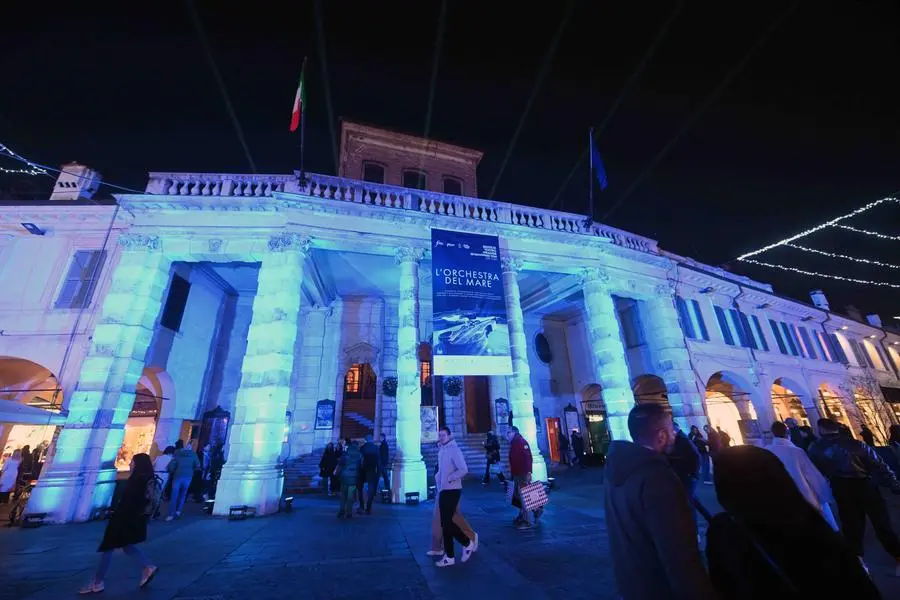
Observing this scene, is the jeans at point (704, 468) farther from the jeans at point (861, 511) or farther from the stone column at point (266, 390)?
the stone column at point (266, 390)

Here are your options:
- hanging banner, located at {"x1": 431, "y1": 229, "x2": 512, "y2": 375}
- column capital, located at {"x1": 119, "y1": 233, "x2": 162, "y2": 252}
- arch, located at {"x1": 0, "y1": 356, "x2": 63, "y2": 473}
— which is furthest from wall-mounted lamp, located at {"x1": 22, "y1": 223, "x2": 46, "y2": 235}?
hanging banner, located at {"x1": 431, "y1": 229, "x2": 512, "y2": 375}

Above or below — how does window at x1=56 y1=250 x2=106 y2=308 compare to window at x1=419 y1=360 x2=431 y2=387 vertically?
above

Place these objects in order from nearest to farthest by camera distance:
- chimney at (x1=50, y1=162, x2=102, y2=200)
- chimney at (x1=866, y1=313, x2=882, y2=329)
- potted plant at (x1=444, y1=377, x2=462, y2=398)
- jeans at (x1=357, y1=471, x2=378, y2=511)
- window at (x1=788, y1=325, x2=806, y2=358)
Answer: jeans at (x1=357, y1=471, x2=378, y2=511) → chimney at (x1=50, y1=162, x2=102, y2=200) → potted plant at (x1=444, y1=377, x2=462, y2=398) → window at (x1=788, y1=325, x2=806, y2=358) → chimney at (x1=866, y1=313, x2=882, y2=329)

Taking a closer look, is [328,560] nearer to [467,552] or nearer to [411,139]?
[467,552]

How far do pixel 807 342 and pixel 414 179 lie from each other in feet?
82.6

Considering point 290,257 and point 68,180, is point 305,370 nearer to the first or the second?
point 290,257

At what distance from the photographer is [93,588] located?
438cm

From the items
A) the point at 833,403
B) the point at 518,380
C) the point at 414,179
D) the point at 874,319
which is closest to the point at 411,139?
the point at 414,179

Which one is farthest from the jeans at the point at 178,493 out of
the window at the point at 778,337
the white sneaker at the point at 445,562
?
the window at the point at 778,337

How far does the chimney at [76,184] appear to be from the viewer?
1459cm

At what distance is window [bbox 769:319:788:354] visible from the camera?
20.7 metres

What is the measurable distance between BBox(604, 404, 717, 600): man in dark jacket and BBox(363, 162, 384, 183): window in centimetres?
1760

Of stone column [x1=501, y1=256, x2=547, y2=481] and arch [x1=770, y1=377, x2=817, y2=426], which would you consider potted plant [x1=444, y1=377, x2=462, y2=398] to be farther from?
arch [x1=770, y1=377, x2=817, y2=426]

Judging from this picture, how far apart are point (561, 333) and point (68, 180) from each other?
2344 centimetres
